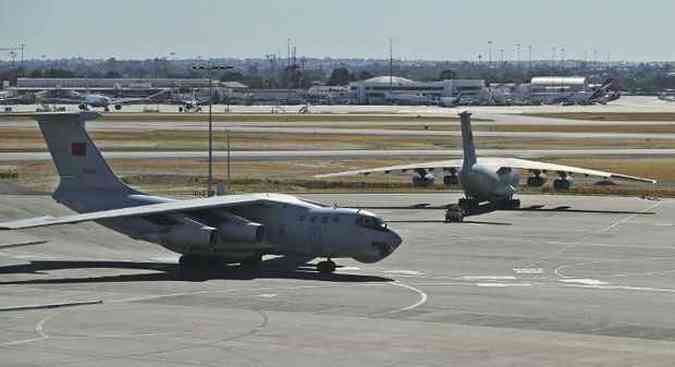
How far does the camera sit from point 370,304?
→ 46.8 metres

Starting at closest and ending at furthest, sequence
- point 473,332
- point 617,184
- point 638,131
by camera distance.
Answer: point 473,332
point 617,184
point 638,131

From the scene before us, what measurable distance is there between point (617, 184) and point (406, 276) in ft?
164

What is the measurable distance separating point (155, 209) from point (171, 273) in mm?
2691

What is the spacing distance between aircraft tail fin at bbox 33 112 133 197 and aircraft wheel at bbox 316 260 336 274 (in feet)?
30.0

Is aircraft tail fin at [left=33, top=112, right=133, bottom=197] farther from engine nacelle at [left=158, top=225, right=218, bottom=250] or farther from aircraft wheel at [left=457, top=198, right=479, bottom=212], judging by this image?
aircraft wheel at [left=457, top=198, right=479, bottom=212]

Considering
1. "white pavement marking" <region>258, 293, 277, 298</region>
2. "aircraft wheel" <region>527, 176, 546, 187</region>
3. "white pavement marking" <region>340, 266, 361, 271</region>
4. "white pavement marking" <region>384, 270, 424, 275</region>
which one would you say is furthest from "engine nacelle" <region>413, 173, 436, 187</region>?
"white pavement marking" <region>258, 293, 277, 298</region>

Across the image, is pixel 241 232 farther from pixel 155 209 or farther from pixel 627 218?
pixel 627 218

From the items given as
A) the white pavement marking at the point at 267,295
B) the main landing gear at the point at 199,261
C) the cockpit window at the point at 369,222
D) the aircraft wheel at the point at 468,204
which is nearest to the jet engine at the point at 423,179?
the aircraft wheel at the point at 468,204

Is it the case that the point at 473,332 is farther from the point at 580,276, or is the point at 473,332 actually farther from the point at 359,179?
the point at 359,179

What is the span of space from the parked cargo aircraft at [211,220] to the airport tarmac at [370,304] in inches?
43.0

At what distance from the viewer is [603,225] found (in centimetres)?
7544

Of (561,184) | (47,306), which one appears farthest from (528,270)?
(561,184)

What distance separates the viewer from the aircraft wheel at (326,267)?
55.6m

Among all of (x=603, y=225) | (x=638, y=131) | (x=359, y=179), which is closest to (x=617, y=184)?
(x=359, y=179)
